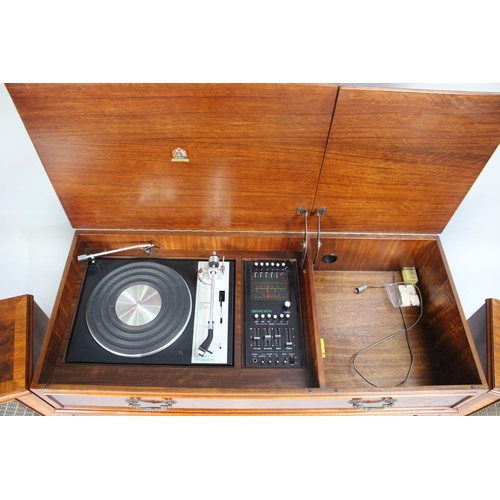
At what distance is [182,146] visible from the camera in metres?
1.68

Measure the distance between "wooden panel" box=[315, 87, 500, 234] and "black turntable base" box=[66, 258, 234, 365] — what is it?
606mm

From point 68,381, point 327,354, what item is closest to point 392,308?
point 327,354

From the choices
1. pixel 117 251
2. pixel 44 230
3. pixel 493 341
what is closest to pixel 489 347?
pixel 493 341

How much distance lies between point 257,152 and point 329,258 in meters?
0.63

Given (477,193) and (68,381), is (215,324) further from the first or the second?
(477,193)

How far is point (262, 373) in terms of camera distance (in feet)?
5.76

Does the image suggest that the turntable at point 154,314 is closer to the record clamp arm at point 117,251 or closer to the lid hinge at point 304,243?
the record clamp arm at point 117,251

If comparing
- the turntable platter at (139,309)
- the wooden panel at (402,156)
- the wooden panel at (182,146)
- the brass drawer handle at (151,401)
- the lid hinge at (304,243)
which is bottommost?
the brass drawer handle at (151,401)

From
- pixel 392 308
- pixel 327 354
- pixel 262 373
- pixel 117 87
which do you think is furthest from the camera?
pixel 392 308

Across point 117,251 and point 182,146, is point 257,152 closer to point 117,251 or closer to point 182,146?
point 182,146

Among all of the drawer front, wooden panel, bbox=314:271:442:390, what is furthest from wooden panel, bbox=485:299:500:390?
wooden panel, bbox=314:271:442:390

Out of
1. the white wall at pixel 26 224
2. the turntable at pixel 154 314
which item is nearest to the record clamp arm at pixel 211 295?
the turntable at pixel 154 314

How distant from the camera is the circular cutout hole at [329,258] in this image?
2047 millimetres

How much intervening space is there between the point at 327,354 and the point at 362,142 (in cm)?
85
